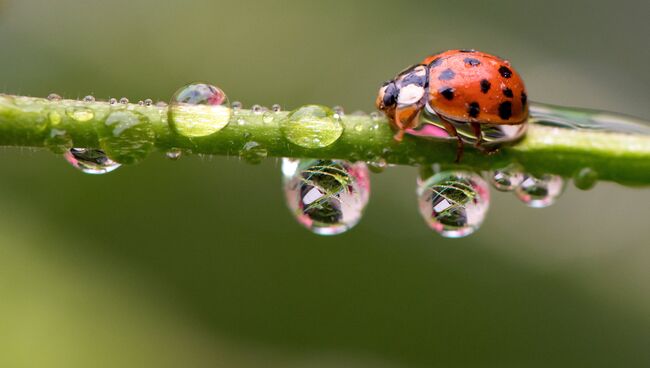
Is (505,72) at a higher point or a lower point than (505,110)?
higher

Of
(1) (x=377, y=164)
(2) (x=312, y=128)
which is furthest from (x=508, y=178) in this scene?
(2) (x=312, y=128)

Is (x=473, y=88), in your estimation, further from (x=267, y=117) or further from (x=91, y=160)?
(x=91, y=160)

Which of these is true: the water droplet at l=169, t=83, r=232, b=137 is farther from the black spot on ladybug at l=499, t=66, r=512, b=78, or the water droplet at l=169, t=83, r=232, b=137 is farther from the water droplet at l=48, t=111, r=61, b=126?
the black spot on ladybug at l=499, t=66, r=512, b=78

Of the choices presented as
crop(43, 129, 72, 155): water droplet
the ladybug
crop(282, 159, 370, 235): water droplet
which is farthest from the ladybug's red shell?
crop(43, 129, 72, 155): water droplet

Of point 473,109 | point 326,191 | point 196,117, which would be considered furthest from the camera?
point 473,109

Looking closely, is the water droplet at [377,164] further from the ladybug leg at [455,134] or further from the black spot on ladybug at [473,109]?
the black spot on ladybug at [473,109]

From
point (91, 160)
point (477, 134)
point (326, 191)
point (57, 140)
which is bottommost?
point (57, 140)
